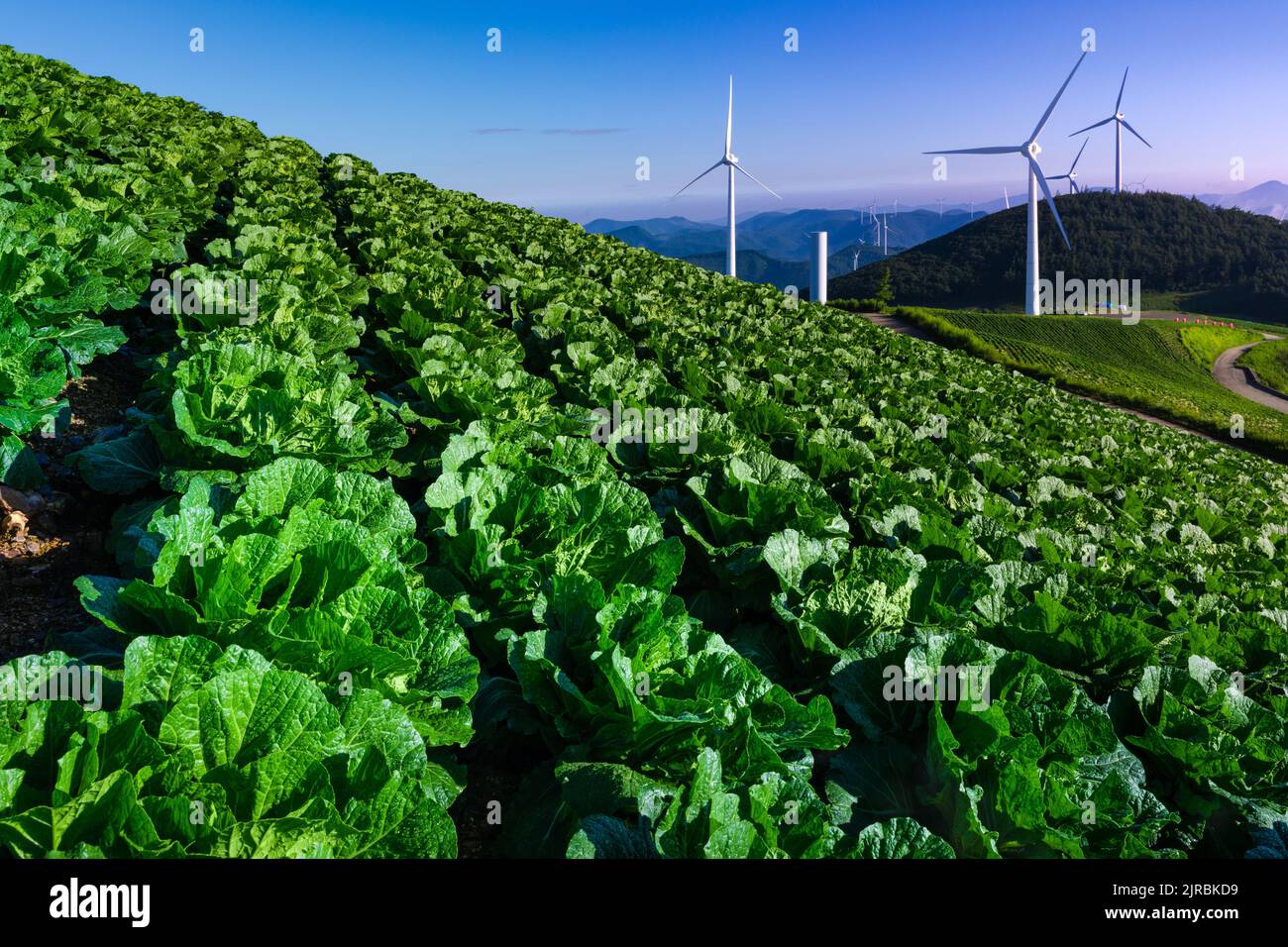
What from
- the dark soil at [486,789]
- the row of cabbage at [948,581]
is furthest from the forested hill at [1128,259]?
the dark soil at [486,789]

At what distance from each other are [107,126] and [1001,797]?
2254 cm

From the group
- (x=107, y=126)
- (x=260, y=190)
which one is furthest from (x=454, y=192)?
(x=260, y=190)

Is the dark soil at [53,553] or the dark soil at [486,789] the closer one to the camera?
the dark soil at [486,789]

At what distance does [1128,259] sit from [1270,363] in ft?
260

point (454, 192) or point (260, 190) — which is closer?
point (260, 190)

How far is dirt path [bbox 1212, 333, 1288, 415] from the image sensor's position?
2900 inches

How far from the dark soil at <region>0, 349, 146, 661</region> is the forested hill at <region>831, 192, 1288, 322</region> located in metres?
159

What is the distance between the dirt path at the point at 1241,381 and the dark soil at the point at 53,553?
83.8 metres

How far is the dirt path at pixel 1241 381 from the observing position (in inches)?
2900

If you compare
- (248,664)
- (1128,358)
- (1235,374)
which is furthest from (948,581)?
(1235,374)

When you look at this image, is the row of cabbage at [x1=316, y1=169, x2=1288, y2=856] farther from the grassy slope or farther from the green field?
the green field

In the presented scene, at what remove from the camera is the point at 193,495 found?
3.86m

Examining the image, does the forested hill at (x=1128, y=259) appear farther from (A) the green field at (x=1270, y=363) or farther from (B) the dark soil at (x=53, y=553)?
(B) the dark soil at (x=53, y=553)
